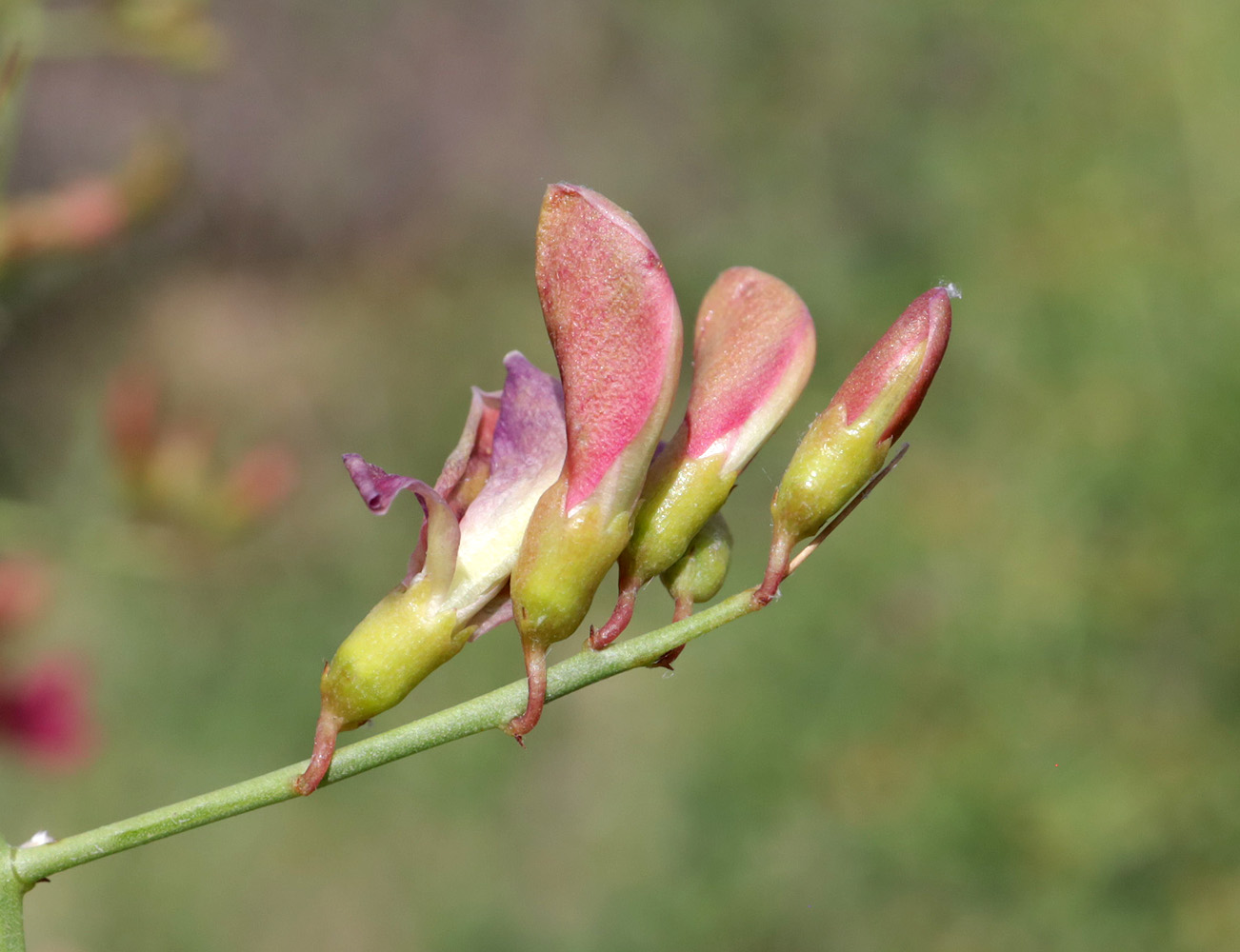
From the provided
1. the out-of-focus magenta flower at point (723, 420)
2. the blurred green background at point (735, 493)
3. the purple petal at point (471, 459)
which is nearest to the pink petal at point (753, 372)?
the out-of-focus magenta flower at point (723, 420)

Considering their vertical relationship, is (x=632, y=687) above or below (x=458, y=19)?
below

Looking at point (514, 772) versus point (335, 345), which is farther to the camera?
point (335, 345)

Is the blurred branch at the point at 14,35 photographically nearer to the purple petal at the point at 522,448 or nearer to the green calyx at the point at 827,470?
the purple petal at the point at 522,448

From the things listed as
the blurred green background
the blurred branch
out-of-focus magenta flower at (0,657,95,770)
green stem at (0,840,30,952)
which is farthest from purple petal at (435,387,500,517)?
out-of-focus magenta flower at (0,657,95,770)

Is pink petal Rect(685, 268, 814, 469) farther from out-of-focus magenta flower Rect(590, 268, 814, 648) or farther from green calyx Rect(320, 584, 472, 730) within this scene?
green calyx Rect(320, 584, 472, 730)

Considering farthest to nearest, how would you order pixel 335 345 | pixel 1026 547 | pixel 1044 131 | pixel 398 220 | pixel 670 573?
1. pixel 398 220
2. pixel 335 345
3. pixel 1044 131
4. pixel 1026 547
5. pixel 670 573

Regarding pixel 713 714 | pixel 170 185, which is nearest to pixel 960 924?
pixel 713 714

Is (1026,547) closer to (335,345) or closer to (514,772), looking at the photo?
(514,772)
